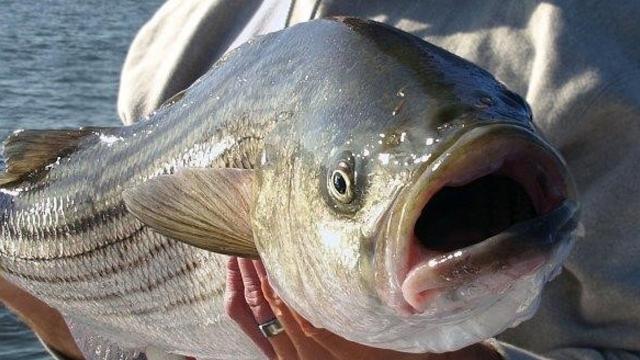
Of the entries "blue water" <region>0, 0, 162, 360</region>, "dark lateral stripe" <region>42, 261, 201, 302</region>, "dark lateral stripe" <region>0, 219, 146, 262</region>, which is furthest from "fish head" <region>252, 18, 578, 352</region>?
"blue water" <region>0, 0, 162, 360</region>

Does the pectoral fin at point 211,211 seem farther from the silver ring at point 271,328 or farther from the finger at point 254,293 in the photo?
the silver ring at point 271,328

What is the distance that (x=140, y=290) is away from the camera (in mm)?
2689

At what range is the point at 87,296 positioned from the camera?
293 cm

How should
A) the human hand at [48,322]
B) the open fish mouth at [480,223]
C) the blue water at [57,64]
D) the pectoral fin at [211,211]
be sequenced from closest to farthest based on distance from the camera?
1. the open fish mouth at [480,223]
2. the pectoral fin at [211,211]
3. the human hand at [48,322]
4. the blue water at [57,64]

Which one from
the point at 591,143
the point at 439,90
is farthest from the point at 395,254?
the point at 591,143

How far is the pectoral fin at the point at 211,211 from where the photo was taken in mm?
2119

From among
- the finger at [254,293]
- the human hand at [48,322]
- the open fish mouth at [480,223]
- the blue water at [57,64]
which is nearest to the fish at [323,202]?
the open fish mouth at [480,223]

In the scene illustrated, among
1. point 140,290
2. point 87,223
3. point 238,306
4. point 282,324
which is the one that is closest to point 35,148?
point 87,223

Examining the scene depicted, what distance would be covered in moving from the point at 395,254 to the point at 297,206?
394mm

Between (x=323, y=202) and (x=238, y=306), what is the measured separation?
0.62 metres

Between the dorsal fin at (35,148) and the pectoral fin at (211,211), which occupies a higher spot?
the pectoral fin at (211,211)

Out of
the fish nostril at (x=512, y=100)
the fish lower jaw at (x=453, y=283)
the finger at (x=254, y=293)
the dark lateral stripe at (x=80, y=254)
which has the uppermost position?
the fish nostril at (x=512, y=100)

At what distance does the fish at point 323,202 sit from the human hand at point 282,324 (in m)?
0.07

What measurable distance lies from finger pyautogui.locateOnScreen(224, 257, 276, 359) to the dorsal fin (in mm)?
848
